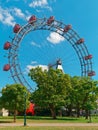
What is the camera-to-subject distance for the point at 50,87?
74562mm

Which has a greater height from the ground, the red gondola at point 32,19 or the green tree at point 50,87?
the red gondola at point 32,19

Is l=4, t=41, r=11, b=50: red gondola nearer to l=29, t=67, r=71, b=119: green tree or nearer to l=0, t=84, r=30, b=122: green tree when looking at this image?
l=29, t=67, r=71, b=119: green tree

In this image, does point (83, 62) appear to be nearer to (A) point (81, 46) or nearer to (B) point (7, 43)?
(A) point (81, 46)

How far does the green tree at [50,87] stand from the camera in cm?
7450

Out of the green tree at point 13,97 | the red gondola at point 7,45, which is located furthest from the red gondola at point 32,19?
the green tree at point 13,97

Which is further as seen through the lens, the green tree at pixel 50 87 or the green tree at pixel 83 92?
the green tree at pixel 83 92

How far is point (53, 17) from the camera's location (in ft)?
287

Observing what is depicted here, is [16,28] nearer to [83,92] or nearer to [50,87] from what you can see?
[50,87]

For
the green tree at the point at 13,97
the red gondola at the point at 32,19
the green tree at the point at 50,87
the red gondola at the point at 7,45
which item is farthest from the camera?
the red gondola at the point at 32,19

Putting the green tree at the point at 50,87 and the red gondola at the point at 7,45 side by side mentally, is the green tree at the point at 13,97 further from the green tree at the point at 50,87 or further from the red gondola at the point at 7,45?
the red gondola at the point at 7,45

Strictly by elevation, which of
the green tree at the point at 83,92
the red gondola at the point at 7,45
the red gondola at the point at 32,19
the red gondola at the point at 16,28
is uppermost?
the red gondola at the point at 32,19

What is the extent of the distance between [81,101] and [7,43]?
74.1ft

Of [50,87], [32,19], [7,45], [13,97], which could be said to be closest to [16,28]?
[7,45]

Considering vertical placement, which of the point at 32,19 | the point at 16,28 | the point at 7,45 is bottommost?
the point at 7,45
